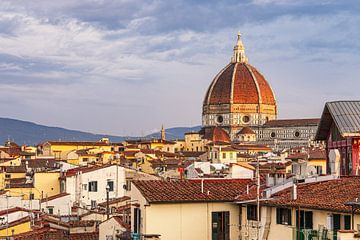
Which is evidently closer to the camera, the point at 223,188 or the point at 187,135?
the point at 223,188

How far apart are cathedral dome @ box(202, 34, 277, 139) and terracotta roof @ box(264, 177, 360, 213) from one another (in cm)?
16943

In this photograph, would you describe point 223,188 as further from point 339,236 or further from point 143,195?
point 339,236

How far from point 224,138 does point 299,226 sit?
14876 centimetres

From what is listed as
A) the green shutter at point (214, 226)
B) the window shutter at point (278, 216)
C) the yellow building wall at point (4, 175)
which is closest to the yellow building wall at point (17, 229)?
the green shutter at point (214, 226)

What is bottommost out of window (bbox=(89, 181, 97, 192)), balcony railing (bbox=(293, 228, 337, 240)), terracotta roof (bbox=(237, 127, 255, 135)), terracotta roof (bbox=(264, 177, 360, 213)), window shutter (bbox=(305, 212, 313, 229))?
balcony railing (bbox=(293, 228, 337, 240))

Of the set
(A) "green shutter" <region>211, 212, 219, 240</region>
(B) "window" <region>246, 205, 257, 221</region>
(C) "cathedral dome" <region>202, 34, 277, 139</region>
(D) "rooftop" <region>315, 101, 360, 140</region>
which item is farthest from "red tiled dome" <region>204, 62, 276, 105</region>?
(B) "window" <region>246, 205, 257, 221</region>

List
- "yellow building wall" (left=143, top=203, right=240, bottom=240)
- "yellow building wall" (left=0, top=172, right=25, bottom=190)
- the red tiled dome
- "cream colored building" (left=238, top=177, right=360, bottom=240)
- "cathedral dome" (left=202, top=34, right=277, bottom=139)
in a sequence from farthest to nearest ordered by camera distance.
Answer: the red tiled dome, "cathedral dome" (left=202, top=34, right=277, bottom=139), "yellow building wall" (left=0, top=172, right=25, bottom=190), "yellow building wall" (left=143, top=203, right=240, bottom=240), "cream colored building" (left=238, top=177, right=360, bottom=240)

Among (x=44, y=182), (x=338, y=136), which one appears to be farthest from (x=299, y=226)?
(x=44, y=182)

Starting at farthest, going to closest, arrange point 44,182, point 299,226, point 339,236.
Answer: point 44,182 → point 299,226 → point 339,236

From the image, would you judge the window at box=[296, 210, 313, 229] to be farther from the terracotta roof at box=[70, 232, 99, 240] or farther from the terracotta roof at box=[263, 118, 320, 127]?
the terracotta roof at box=[263, 118, 320, 127]

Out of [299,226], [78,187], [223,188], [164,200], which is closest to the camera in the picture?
[299,226]

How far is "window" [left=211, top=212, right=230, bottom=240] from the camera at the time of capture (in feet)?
66.6

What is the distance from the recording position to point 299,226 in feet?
58.2

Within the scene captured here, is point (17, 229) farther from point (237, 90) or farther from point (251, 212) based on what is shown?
point (237, 90)
